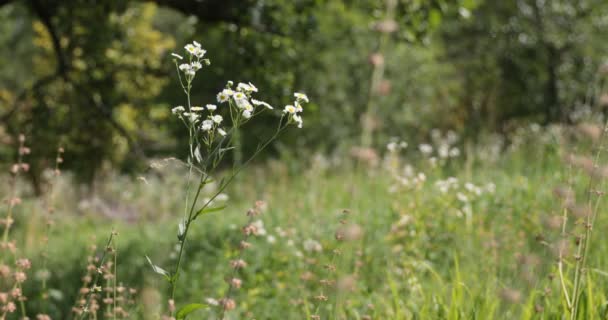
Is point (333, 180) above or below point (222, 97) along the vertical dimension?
below

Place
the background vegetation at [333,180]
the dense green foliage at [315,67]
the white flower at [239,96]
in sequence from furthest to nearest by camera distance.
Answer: the dense green foliage at [315,67] → the background vegetation at [333,180] → the white flower at [239,96]

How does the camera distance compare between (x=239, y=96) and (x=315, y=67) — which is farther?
(x=315, y=67)

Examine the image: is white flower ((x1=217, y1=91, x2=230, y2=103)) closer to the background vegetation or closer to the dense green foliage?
the background vegetation

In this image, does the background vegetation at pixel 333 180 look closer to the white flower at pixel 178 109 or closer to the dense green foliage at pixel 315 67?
the dense green foliage at pixel 315 67

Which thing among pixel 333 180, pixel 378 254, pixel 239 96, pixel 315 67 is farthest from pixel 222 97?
pixel 315 67

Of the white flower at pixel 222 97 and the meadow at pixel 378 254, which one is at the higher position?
the white flower at pixel 222 97

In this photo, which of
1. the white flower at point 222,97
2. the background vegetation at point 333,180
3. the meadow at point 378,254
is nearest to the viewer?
the white flower at point 222,97

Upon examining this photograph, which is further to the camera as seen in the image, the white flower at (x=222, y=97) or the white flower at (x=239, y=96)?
the white flower at (x=222, y=97)

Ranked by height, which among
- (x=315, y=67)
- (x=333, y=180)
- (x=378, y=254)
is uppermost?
(x=315, y=67)

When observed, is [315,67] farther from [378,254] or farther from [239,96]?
[239,96]

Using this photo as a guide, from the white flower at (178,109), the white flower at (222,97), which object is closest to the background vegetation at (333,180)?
the white flower at (178,109)

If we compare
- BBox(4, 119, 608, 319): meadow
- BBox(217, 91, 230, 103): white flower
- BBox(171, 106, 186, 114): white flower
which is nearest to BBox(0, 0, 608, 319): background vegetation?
BBox(4, 119, 608, 319): meadow

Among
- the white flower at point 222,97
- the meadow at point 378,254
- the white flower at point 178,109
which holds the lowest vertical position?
the meadow at point 378,254

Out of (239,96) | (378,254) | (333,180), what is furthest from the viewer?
(333,180)
